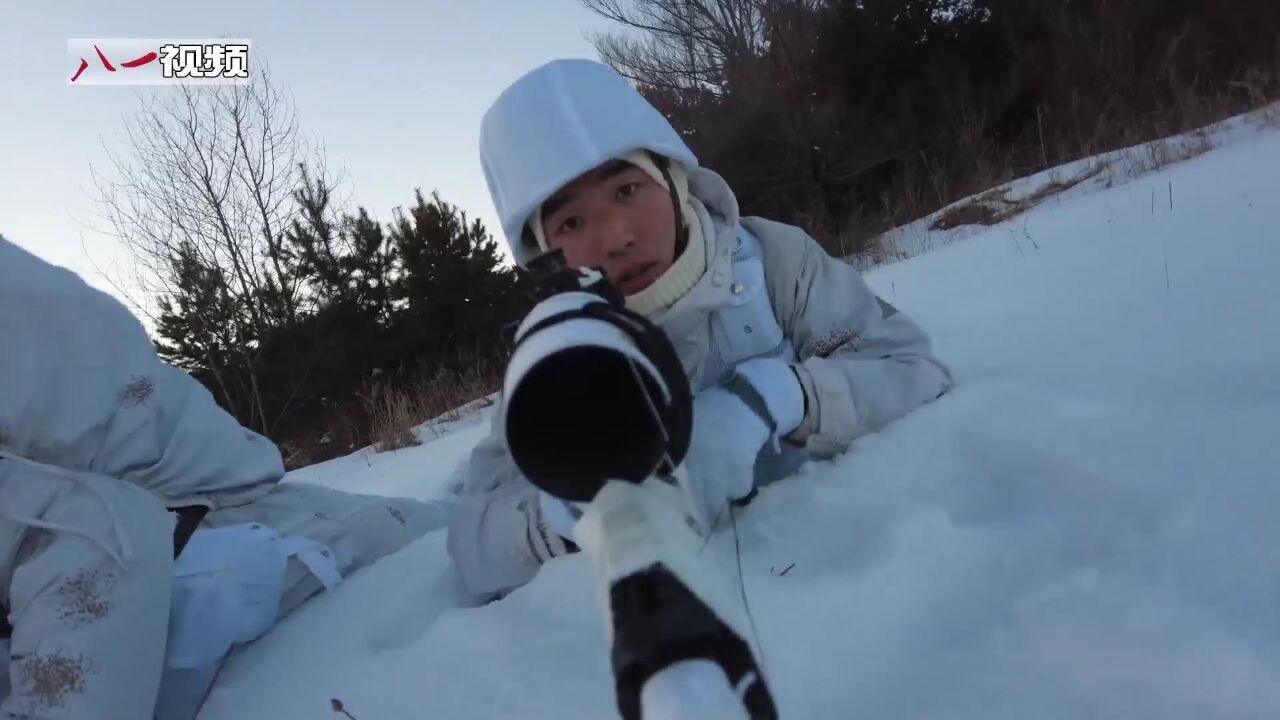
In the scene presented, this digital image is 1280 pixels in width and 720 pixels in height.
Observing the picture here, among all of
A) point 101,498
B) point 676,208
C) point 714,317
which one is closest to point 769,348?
point 714,317

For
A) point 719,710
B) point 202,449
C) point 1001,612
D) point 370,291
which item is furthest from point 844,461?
point 370,291

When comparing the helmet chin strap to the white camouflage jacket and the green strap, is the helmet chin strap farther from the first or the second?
the green strap

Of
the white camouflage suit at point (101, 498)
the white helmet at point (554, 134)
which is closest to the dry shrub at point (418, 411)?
the white camouflage suit at point (101, 498)

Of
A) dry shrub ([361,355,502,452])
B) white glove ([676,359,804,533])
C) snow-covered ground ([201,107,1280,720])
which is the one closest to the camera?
snow-covered ground ([201,107,1280,720])

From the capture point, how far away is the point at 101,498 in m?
1.24

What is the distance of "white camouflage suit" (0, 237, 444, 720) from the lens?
3.64 ft

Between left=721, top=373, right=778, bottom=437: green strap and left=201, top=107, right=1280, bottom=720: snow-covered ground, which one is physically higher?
left=721, top=373, right=778, bottom=437: green strap

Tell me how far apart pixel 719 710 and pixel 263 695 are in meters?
0.97

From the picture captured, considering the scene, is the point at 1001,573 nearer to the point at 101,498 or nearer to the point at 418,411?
the point at 101,498

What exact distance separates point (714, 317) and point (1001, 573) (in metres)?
0.59

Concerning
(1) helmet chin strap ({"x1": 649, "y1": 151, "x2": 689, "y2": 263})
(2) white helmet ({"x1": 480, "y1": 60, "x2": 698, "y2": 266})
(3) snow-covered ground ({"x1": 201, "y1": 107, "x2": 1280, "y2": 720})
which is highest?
(2) white helmet ({"x1": 480, "y1": 60, "x2": 698, "y2": 266})

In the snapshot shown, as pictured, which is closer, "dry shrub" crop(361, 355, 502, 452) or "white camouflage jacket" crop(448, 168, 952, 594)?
"white camouflage jacket" crop(448, 168, 952, 594)

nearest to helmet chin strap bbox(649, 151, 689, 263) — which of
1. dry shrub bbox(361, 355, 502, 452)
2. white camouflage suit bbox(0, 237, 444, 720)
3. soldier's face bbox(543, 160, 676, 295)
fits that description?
soldier's face bbox(543, 160, 676, 295)

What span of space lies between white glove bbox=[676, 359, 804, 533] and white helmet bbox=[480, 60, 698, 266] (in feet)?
1.34
